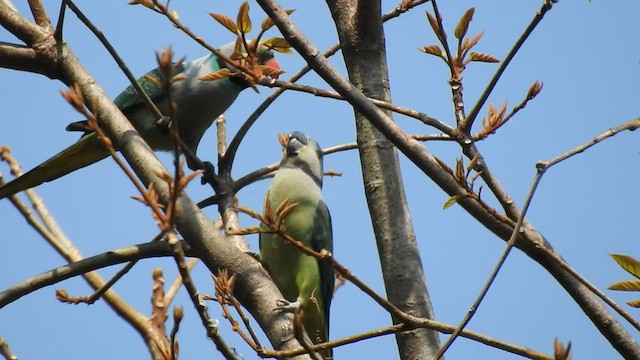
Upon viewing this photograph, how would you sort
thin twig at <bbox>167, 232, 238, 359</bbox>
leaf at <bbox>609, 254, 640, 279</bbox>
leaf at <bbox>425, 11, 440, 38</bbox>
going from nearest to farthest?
1. thin twig at <bbox>167, 232, 238, 359</bbox>
2. leaf at <bbox>609, 254, 640, 279</bbox>
3. leaf at <bbox>425, 11, 440, 38</bbox>

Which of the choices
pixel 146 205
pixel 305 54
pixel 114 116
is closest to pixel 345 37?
pixel 305 54

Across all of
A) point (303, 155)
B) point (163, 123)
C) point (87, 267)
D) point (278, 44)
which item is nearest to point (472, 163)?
point (278, 44)

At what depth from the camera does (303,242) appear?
3607 millimetres

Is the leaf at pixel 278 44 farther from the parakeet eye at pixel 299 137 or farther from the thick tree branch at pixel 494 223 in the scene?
the parakeet eye at pixel 299 137

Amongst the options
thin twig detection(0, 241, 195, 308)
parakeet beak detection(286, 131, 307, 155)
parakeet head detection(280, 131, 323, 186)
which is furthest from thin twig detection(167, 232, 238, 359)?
parakeet beak detection(286, 131, 307, 155)

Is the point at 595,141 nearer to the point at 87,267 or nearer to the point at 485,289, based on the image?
the point at 485,289

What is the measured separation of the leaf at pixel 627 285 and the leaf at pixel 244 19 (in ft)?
4.01

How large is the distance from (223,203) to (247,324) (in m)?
1.25

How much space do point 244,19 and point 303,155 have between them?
68.2 inches

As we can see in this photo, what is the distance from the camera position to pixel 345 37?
103 inches

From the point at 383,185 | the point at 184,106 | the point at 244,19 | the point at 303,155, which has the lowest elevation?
the point at 383,185

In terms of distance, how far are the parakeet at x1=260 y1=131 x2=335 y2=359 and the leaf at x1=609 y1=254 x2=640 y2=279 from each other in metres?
1.81

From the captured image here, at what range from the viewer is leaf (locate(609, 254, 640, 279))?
1794mm

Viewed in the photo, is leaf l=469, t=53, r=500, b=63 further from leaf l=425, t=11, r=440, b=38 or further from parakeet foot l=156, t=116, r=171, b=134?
parakeet foot l=156, t=116, r=171, b=134
